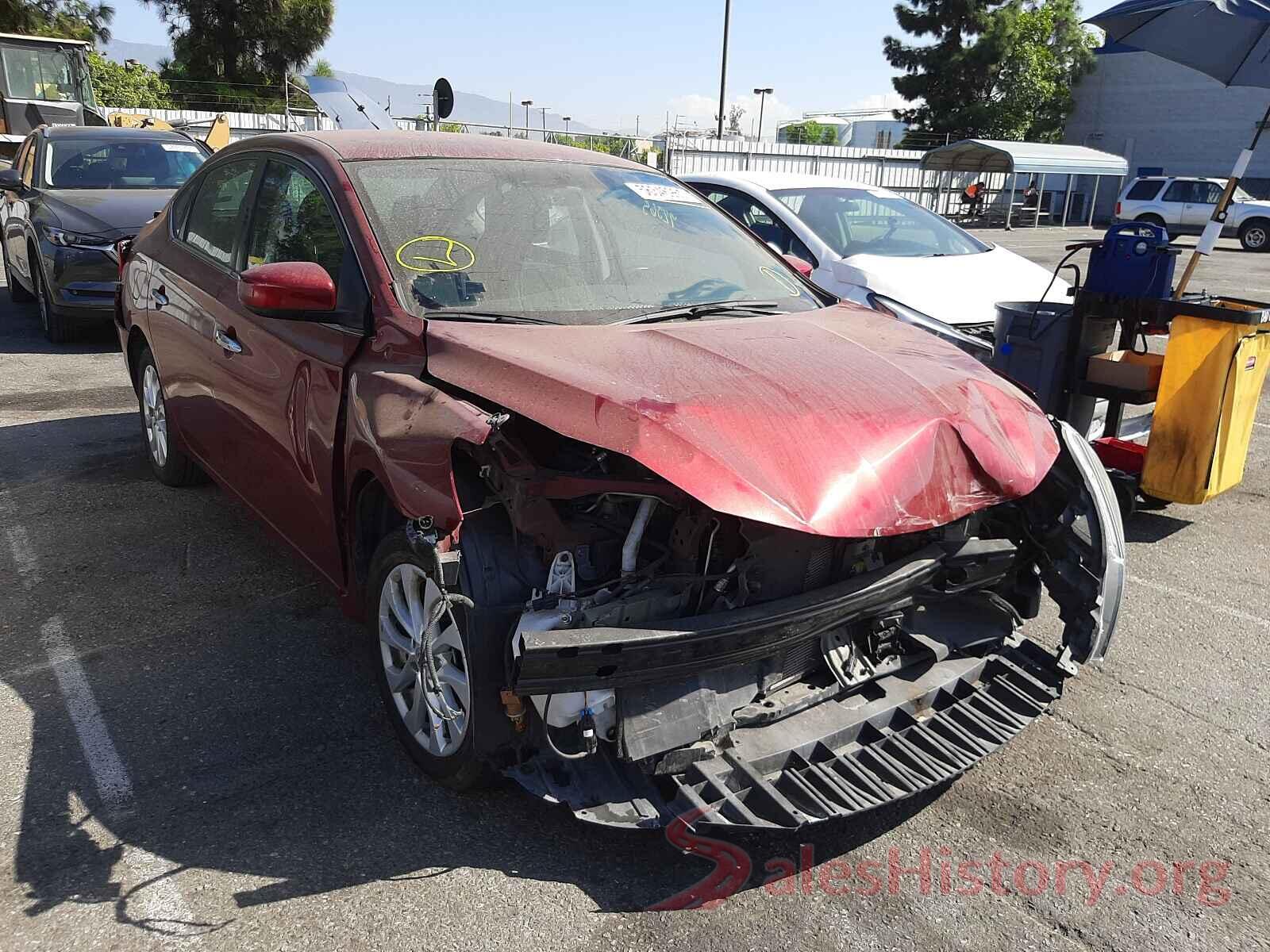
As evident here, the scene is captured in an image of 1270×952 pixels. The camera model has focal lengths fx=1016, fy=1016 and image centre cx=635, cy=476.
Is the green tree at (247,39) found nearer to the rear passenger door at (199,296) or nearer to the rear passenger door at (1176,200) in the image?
the rear passenger door at (1176,200)

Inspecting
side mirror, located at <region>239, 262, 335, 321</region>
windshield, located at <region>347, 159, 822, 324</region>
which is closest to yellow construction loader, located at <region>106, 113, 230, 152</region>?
windshield, located at <region>347, 159, 822, 324</region>

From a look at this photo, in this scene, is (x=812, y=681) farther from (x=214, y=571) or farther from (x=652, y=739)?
(x=214, y=571)

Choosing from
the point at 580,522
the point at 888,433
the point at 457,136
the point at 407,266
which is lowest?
the point at 580,522

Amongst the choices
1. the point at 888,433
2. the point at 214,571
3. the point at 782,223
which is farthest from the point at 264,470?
the point at 782,223

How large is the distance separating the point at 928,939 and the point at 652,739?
2.73 feet

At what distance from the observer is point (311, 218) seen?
3570 mm

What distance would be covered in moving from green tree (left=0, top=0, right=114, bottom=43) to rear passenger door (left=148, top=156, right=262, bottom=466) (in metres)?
40.5

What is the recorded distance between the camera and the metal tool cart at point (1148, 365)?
490cm

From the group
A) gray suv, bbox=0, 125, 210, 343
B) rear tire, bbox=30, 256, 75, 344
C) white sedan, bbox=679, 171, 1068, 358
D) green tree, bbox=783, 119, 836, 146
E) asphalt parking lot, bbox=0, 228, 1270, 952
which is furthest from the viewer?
green tree, bbox=783, 119, 836, 146

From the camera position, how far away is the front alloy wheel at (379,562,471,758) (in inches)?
110

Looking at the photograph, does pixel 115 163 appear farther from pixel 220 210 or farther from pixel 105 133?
pixel 220 210

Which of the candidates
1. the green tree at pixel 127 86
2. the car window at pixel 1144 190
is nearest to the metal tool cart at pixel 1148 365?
the car window at pixel 1144 190

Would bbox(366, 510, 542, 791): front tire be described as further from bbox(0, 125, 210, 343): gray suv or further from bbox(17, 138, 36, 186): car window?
bbox(17, 138, 36, 186): car window

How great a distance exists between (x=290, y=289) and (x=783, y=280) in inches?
75.3
